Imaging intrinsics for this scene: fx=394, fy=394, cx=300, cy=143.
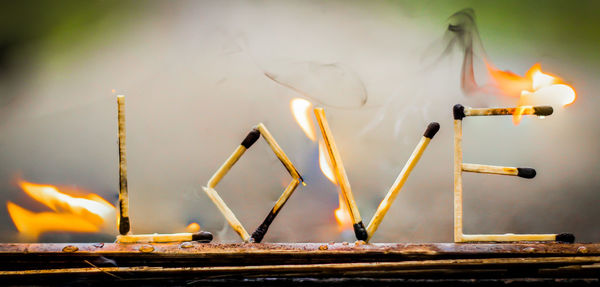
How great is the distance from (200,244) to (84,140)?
99 centimetres

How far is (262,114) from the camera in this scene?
6.60ft

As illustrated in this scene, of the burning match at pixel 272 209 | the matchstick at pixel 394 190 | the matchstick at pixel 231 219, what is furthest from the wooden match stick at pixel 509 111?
the matchstick at pixel 231 219

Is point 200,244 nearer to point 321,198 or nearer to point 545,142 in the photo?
point 321,198

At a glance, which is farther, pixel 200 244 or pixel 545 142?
pixel 545 142

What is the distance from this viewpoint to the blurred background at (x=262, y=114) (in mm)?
2010

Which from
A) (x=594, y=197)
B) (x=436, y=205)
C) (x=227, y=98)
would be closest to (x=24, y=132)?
(x=227, y=98)

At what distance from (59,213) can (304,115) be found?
135 cm

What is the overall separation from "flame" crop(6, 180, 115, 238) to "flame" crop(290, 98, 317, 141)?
3.43 feet

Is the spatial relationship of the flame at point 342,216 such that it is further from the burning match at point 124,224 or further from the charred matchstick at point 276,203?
the burning match at point 124,224

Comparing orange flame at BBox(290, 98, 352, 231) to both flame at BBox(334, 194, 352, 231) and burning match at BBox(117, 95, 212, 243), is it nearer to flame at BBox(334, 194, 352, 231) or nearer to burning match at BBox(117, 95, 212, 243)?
flame at BBox(334, 194, 352, 231)

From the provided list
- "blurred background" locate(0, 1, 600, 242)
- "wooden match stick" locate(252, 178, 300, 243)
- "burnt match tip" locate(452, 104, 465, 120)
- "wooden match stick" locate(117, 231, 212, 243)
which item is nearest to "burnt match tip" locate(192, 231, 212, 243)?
"wooden match stick" locate(117, 231, 212, 243)

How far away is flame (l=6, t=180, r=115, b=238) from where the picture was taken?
202cm

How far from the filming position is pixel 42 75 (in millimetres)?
2018

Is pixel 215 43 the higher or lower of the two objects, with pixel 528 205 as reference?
A: higher
